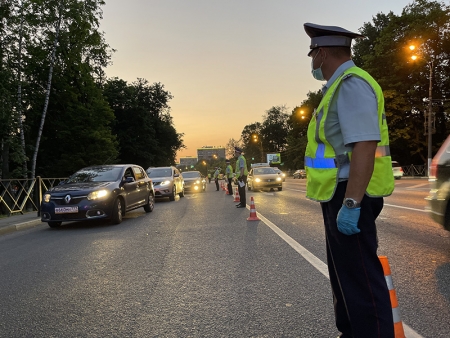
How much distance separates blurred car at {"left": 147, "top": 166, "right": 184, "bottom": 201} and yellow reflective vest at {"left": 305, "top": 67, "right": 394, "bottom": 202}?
17.4 m

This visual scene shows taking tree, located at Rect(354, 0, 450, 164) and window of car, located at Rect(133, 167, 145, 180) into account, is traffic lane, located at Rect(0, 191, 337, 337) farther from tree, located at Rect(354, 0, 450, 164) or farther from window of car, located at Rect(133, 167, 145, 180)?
tree, located at Rect(354, 0, 450, 164)

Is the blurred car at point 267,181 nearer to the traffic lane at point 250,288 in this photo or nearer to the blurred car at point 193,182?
the blurred car at point 193,182

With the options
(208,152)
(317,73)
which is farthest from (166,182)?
(208,152)

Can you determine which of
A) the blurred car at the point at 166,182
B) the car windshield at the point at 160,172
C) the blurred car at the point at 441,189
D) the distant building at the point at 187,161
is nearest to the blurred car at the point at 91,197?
the blurred car at the point at 166,182

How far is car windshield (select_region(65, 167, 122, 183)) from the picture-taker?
11.3 meters

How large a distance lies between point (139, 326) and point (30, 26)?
2589cm

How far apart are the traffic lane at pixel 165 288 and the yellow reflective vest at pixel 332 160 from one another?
1448 mm

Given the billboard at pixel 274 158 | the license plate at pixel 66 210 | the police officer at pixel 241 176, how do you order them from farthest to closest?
the billboard at pixel 274 158 → the police officer at pixel 241 176 → the license plate at pixel 66 210

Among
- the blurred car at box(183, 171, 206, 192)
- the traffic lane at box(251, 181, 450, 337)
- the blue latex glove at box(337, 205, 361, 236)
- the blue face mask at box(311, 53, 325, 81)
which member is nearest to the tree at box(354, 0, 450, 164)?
the blurred car at box(183, 171, 206, 192)

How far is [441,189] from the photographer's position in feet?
18.1

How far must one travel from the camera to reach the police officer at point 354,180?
2111 millimetres

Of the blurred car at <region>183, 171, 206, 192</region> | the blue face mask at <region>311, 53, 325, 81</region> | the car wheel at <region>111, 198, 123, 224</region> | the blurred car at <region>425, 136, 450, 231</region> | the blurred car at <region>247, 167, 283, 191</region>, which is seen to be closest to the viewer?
the blue face mask at <region>311, 53, 325, 81</region>

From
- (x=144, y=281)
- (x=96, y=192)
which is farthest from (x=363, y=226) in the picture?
(x=96, y=192)

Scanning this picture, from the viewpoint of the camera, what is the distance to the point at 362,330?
86.1 inches
